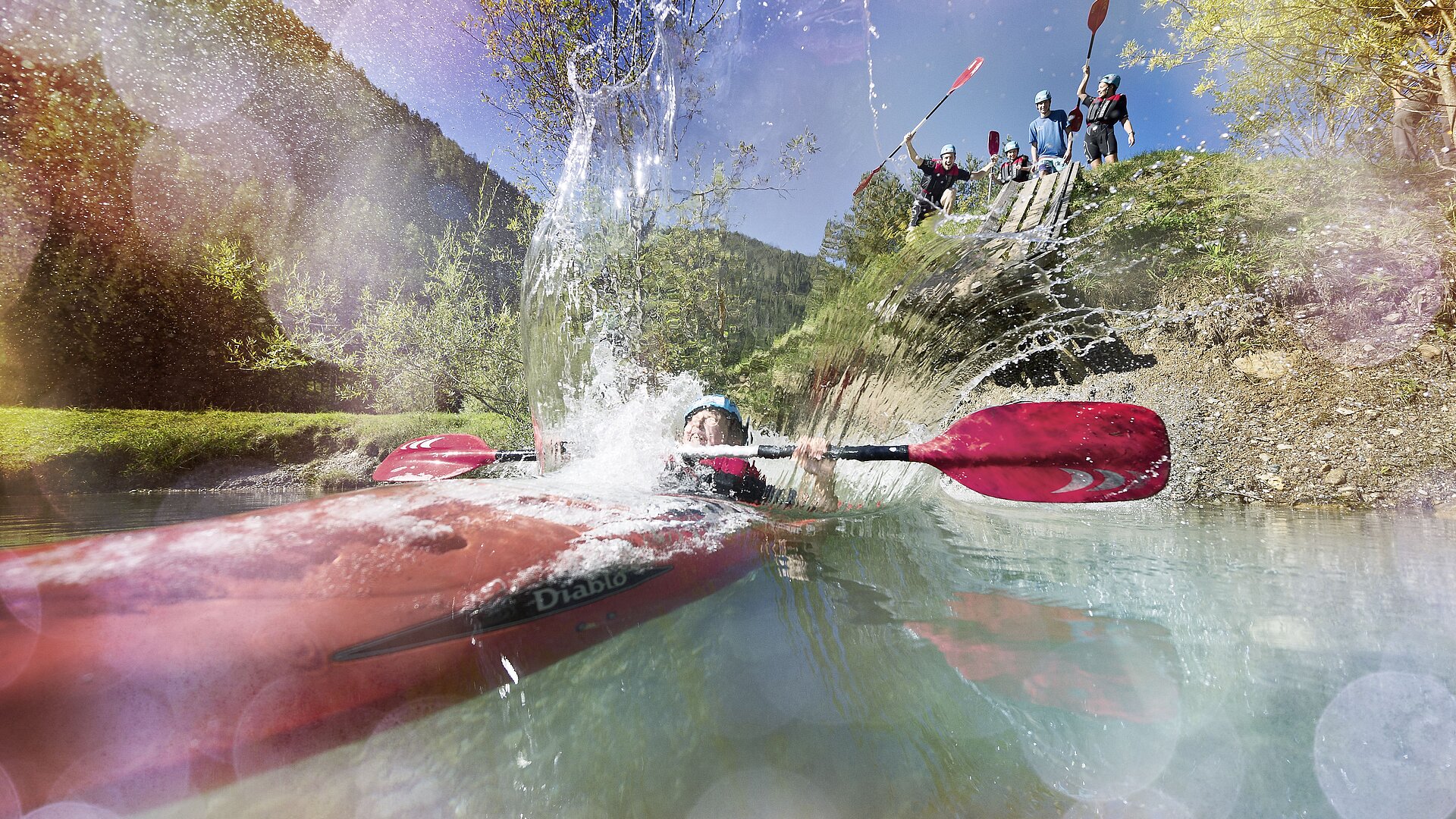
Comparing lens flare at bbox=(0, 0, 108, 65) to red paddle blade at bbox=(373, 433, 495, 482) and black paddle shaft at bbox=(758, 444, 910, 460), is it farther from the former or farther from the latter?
black paddle shaft at bbox=(758, 444, 910, 460)

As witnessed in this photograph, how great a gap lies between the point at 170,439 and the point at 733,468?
900cm

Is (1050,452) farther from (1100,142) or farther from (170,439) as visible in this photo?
(170,439)

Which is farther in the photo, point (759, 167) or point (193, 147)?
point (193, 147)

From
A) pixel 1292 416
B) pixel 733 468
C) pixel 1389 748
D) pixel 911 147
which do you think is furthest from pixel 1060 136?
pixel 1389 748

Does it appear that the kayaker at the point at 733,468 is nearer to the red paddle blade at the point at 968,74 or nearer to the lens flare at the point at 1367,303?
the red paddle blade at the point at 968,74

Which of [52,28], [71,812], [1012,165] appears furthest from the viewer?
[52,28]

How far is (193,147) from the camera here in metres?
10.5

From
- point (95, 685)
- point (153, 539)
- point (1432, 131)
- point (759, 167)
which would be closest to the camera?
point (95, 685)

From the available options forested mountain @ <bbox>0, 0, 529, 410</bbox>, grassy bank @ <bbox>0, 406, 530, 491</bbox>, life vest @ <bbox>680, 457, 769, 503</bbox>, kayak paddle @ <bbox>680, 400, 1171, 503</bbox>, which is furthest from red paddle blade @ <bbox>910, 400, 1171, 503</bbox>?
forested mountain @ <bbox>0, 0, 529, 410</bbox>

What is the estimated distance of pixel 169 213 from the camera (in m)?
9.68

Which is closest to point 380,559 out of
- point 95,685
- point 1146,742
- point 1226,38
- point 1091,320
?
point 95,685

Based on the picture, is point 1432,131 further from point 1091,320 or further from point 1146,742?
point 1146,742

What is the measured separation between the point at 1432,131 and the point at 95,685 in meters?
8.22

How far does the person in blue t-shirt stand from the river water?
3.70 m
